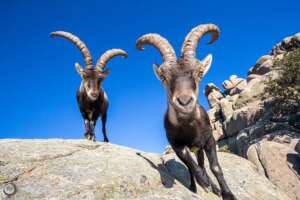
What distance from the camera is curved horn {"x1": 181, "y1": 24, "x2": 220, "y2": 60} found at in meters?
9.44

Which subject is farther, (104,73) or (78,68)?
(104,73)

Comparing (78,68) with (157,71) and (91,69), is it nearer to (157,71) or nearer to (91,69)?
(91,69)

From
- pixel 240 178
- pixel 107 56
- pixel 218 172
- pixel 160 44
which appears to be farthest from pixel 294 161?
pixel 160 44

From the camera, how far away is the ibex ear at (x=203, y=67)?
888 centimetres

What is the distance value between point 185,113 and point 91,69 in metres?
8.50

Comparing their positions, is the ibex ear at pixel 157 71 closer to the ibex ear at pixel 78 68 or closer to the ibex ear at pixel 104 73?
the ibex ear at pixel 104 73

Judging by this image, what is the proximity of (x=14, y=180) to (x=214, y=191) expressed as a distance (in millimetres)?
5580

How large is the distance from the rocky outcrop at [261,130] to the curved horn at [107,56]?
26.0 ft

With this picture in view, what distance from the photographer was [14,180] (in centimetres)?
797

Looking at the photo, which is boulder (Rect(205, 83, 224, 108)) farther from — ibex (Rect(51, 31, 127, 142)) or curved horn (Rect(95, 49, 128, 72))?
ibex (Rect(51, 31, 127, 142))

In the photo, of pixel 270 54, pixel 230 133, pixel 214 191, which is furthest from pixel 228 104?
pixel 214 191

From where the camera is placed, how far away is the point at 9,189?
7570mm

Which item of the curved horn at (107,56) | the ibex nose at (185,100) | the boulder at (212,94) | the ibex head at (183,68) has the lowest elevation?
the ibex nose at (185,100)

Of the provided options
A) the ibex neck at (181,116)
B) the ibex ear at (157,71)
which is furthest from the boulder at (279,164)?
the ibex ear at (157,71)
